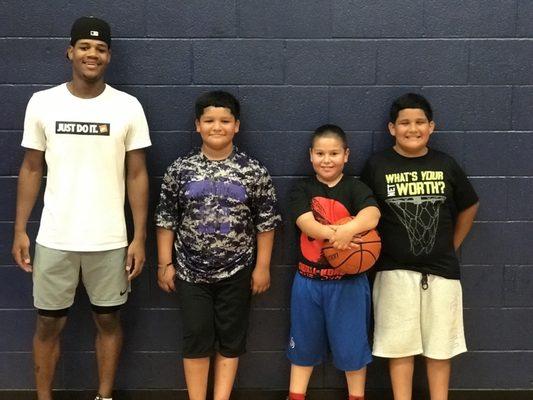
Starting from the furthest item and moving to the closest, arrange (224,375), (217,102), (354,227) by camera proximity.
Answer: (224,375)
(217,102)
(354,227)

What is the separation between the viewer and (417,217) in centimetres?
277

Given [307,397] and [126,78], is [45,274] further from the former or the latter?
[307,397]

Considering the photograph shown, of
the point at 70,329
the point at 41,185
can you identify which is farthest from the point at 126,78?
the point at 70,329

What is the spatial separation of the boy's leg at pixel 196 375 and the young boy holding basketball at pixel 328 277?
0.44 meters

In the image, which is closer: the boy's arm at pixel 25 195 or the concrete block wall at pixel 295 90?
the boy's arm at pixel 25 195

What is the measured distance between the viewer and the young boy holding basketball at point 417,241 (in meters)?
2.77

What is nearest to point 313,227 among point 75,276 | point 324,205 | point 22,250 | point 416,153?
point 324,205

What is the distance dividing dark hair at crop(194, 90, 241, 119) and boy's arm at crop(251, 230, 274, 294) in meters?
0.57

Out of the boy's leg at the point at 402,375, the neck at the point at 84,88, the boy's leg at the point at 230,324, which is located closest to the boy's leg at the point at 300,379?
the boy's leg at the point at 230,324

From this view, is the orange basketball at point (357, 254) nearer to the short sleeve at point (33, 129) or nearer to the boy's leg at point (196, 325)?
the boy's leg at point (196, 325)

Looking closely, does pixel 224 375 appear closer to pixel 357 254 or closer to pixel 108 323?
pixel 108 323

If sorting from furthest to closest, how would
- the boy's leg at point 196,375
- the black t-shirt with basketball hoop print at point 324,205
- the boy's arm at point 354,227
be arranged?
the boy's leg at point 196,375
the black t-shirt with basketball hoop print at point 324,205
the boy's arm at point 354,227

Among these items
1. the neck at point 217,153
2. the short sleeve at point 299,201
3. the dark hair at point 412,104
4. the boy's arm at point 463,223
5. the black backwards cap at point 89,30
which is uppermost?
the black backwards cap at point 89,30

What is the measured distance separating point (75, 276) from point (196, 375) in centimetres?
71
